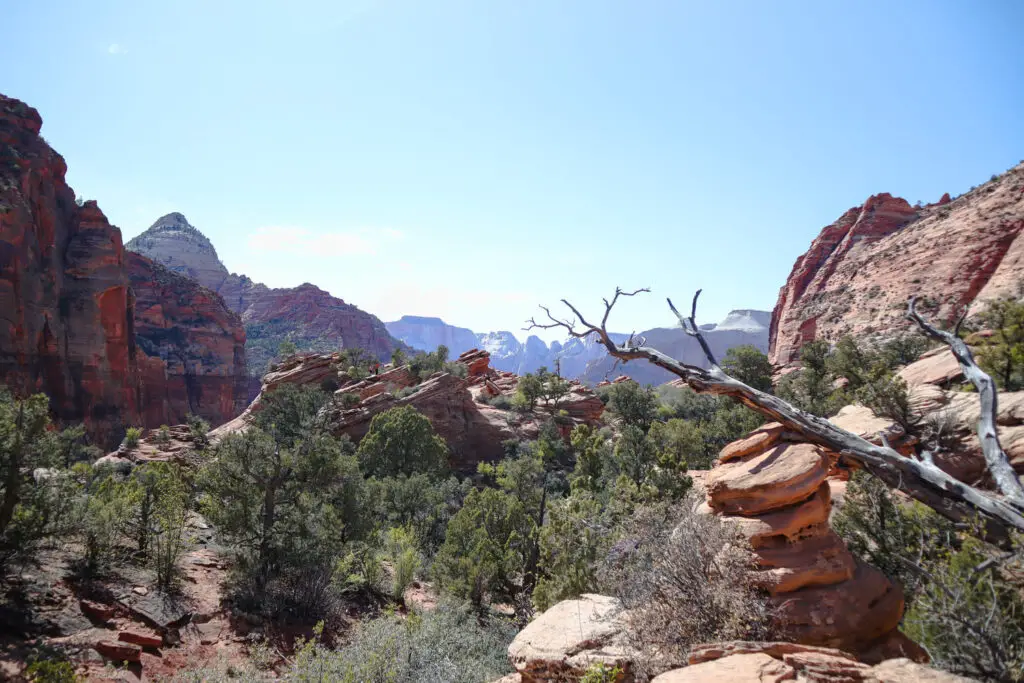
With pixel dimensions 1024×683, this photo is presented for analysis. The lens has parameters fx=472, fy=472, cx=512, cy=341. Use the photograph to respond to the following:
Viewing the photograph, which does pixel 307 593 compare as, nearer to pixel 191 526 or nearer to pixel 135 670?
pixel 135 670

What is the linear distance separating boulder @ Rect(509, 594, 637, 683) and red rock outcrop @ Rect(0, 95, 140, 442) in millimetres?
48295

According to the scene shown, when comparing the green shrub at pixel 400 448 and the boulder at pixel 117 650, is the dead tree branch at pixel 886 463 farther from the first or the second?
the green shrub at pixel 400 448

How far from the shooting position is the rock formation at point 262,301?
339 feet

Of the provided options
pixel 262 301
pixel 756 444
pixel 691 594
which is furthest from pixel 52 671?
pixel 262 301

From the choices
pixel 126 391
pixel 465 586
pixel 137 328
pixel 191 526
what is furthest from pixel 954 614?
pixel 137 328

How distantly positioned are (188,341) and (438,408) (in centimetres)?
5185

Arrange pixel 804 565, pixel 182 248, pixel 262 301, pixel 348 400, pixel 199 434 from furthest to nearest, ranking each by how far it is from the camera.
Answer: pixel 262 301, pixel 182 248, pixel 348 400, pixel 199 434, pixel 804 565

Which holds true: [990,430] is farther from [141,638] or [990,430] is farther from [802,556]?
[141,638]

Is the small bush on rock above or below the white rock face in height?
below

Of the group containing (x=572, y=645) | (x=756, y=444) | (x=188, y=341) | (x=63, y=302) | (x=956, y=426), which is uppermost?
(x=63, y=302)

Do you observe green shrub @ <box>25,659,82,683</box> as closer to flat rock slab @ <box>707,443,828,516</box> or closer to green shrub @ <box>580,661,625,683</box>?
green shrub @ <box>580,661,625,683</box>

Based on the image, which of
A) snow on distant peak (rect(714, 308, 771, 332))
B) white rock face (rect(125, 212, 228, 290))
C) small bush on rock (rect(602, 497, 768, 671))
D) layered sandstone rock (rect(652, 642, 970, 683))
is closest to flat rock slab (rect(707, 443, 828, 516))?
small bush on rock (rect(602, 497, 768, 671))

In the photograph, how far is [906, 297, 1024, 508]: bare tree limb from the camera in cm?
575

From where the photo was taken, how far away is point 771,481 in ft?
19.1
